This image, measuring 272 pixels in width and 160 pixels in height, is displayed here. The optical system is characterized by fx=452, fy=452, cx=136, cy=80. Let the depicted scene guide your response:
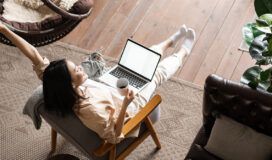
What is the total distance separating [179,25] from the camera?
3.37 m

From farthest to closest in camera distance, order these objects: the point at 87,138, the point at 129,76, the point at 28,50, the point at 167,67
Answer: the point at 167,67 < the point at 129,76 < the point at 28,50 < the point at 87,138

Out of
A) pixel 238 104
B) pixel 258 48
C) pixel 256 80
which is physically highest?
pixel 258 48

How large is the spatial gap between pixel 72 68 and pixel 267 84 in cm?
93

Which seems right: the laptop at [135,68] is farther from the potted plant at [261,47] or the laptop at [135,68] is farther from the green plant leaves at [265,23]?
the green plant leaves at [265,23]

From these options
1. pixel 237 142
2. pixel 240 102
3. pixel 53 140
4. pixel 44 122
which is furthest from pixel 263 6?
pixel 44 122

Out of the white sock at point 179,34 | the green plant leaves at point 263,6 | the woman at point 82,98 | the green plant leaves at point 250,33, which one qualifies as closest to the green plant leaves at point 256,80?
the green plant leaves at point 250,33

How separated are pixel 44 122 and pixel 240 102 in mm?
1356

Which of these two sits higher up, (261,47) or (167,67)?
(261,47)

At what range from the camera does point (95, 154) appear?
7.14 ft

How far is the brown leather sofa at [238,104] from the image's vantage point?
6.84 feet

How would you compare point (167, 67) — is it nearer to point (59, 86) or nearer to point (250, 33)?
point (250, 33)

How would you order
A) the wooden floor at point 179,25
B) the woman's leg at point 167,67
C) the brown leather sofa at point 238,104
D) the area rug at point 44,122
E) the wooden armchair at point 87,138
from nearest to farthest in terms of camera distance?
the brown leather sofa at point 238,104
the wooden armchair at point 87,138
the woman's leg at point 167,67
the area rug at point 44,122
the wooden floor at point 179,25

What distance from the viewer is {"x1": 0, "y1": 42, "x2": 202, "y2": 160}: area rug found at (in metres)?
2.80

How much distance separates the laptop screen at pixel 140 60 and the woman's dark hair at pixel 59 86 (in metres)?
0.52
